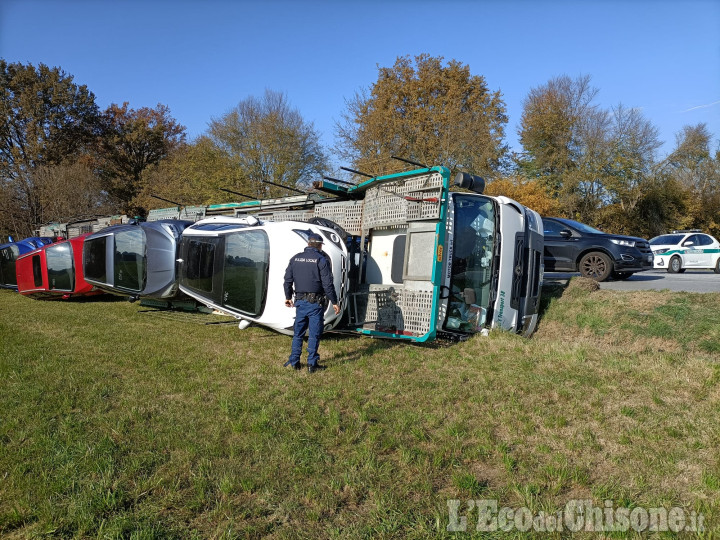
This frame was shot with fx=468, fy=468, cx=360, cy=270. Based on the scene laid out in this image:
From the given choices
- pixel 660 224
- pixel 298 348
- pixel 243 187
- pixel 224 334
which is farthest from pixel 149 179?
pixel 660 224

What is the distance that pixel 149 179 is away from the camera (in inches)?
1391

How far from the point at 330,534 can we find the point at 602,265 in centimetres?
994

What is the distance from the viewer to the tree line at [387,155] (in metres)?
23.3

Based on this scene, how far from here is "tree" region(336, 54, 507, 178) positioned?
846 inches

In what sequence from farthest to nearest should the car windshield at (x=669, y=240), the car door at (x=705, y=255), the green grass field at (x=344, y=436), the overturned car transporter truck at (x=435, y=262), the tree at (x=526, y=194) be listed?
the tree at (x=526, y=194), the car windshield at (x=669, y=240), the car door at (x=705, y=255), the overturned car transporter truck at (x=435, y=262), the green grass field at (x=344, y=436)

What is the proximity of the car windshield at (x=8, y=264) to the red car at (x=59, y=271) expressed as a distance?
281 cm

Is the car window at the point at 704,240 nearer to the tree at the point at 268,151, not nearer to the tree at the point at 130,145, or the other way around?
the tree at the point at 268,151

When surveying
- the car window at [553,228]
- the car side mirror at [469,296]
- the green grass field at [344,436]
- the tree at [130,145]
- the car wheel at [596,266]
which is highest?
the tree at [130,145]

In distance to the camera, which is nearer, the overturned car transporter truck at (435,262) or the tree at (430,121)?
the overturned car transporter truck at (435,262)

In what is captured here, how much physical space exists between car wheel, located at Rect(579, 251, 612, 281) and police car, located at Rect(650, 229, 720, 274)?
22.2 feet

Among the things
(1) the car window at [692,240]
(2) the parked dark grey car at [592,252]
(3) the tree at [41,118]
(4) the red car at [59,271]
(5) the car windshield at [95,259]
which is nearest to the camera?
(2) the parked dark grey car at [592,252]

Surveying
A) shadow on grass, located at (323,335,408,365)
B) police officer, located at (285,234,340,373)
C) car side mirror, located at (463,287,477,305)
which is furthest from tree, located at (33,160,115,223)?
car side mirror, located at (463,287,477,305)

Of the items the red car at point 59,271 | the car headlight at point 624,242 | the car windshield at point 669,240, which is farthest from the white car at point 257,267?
the car windshield at point 669,240

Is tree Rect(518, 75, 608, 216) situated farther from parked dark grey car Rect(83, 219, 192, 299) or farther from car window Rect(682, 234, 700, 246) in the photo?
parked dark grey car Rect(83, 219, 192, 299)
